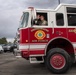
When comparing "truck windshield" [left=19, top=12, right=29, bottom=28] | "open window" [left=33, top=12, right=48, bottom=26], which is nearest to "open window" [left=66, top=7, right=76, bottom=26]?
"open window" [left=33, top=12, right=48, bottom=26]

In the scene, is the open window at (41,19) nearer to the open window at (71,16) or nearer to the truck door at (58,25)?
the truck door at (58,25)

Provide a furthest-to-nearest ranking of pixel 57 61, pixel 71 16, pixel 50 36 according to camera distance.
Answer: pixel 71 16 → pixel 50 36 → pixel 57 61

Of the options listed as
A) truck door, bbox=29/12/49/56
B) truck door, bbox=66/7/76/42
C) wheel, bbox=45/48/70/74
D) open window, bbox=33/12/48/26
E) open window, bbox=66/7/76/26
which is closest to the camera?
wheel, bbox=45/48/70/74

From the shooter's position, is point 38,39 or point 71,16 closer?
point 38,39

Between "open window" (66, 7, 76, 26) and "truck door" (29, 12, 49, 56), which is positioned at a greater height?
"open window" (66, 7, 76, 26)

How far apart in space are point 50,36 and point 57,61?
1.15 metres

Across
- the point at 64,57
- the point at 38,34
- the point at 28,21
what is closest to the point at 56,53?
the point at 64,57

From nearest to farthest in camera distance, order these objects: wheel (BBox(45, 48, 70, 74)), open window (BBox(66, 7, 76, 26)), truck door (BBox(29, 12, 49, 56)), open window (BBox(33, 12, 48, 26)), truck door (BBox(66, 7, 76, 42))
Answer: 1. wheel (BBox(45, 48, 70, 74))
2. truck door (BBox(29, 12, 49, 56))
3. open window (BBox(33, 12, 48, 26))
4. truck door (BBox(66, 7, 76, 42))
5. open window (BBox(66, 7, 76, 26))

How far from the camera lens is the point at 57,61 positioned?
11.0m

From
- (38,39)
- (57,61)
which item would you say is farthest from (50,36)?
(57,61)

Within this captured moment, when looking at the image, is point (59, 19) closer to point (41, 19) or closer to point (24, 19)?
point (41, 19)

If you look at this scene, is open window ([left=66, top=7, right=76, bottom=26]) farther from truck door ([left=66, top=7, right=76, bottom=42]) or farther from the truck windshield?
the truck windshield

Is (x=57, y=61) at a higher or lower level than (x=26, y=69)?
higher

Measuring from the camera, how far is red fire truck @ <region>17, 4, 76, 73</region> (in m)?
11.0
